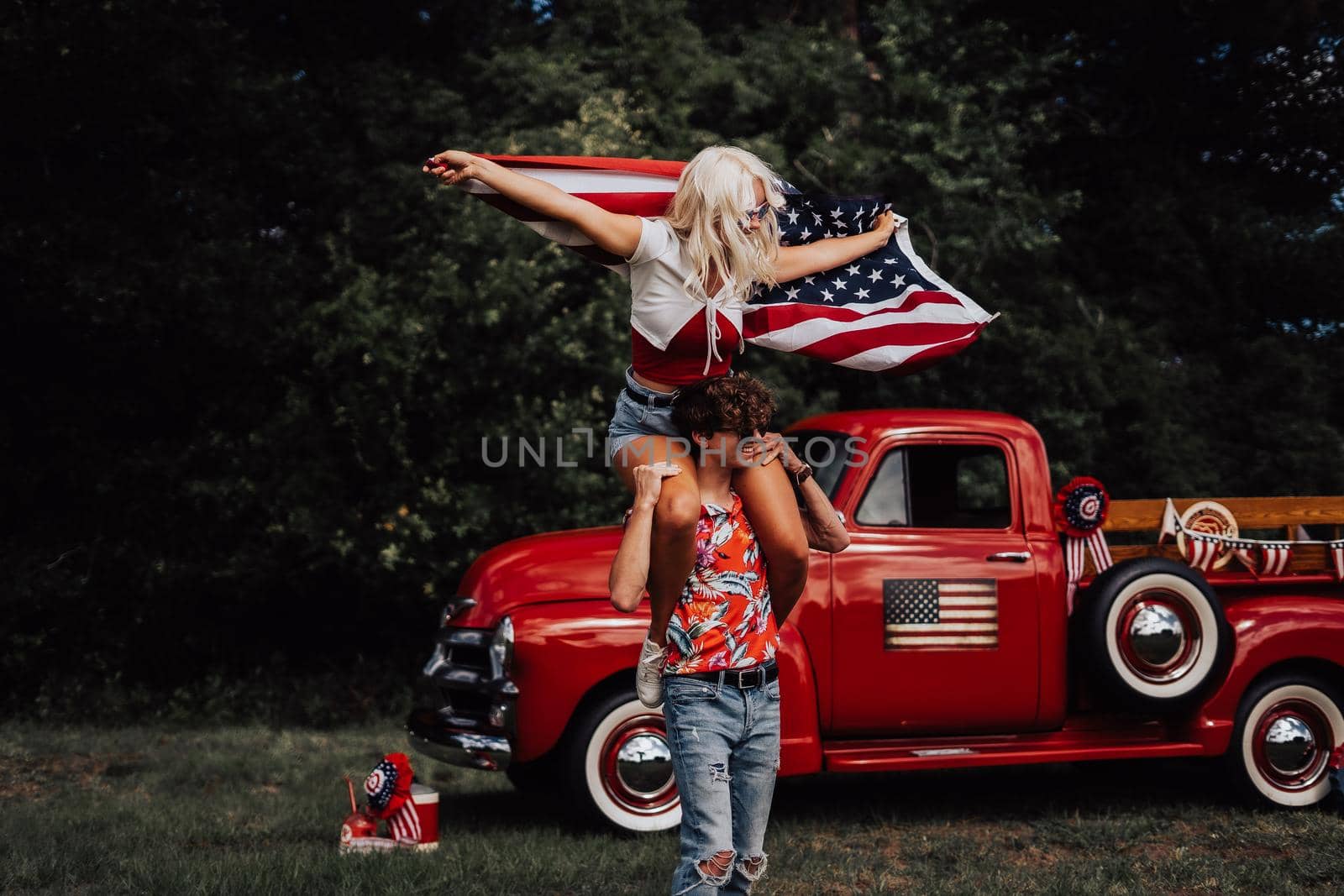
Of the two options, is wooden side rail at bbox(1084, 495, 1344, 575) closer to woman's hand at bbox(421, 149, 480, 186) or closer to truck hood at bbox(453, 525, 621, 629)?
truck hood at bbox(453, 525, 621, 629)

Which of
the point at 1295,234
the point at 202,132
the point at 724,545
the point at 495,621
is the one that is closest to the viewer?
the point at 724,545

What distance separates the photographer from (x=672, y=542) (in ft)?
11.4

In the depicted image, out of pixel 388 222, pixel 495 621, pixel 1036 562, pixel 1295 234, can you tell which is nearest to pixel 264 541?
pixel 388 222

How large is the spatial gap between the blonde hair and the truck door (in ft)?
9.72

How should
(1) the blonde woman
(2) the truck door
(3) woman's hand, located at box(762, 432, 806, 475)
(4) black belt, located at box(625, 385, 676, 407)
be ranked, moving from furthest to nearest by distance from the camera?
(2) the truck door
(4) black belt, located at box(625, 385, 676, 407)
(3) woman's hand, located at box(762, 432, 806, 475)
(1) the blonde woman

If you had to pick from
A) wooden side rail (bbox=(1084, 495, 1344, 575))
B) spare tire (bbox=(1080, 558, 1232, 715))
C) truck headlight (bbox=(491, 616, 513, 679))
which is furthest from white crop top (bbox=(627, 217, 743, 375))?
wooden side rail (bbox=(1084, 495, 1344, 575))

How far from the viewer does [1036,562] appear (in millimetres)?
6621

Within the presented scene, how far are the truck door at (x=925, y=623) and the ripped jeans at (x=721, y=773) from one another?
282cm

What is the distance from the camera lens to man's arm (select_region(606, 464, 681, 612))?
3.43m

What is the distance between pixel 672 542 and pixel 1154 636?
12.3 feet

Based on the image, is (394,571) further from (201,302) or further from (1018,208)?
(1018,208)

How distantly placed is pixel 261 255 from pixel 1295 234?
441 inches

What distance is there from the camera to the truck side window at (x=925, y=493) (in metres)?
6.67

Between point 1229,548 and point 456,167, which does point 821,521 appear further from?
point 1229,548
